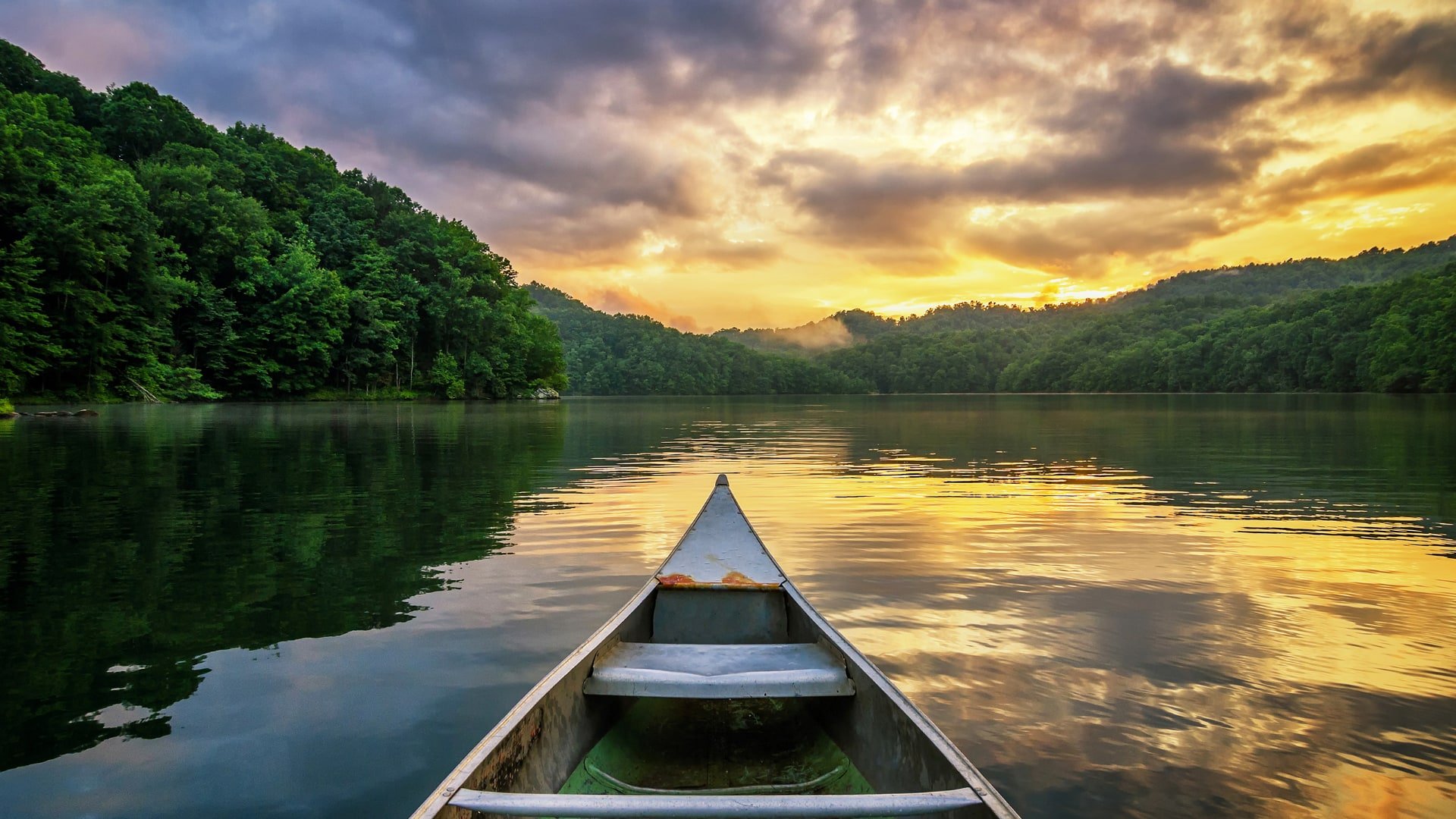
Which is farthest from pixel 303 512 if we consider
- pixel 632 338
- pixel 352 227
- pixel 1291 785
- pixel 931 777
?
pixel 632 338

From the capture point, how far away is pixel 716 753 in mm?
4566

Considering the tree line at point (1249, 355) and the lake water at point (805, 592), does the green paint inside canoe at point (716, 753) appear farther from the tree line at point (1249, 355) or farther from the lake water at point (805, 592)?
the tree line at point (1249, 355)

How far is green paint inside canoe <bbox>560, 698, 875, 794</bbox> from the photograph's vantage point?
416cm

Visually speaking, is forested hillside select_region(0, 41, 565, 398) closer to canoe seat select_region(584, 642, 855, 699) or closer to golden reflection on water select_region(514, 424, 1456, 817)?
golden reflection on water select_region(514, 424, 1456, 817)

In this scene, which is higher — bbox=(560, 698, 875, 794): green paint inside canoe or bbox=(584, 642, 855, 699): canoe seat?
bbox=(584, 642, 855, 699): canoe seat

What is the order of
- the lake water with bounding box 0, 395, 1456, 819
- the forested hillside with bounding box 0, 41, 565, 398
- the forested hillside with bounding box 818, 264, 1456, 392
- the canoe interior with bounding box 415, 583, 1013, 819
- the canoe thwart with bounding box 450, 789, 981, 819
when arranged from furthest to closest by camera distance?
the forested hillside with bounding box 818, 264, 1456, 392 < the forested hillside with bounding box 0, 41, 565, 398 < the lake water with bounding box 0, 395, 1456, 819 < the canoe interior with bounding box 415, 583, 1013, 819 < the canoe thwart with bounding box 450, 789, 981, 819

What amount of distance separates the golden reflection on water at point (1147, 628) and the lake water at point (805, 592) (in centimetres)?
4

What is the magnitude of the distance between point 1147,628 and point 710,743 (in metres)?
4.76

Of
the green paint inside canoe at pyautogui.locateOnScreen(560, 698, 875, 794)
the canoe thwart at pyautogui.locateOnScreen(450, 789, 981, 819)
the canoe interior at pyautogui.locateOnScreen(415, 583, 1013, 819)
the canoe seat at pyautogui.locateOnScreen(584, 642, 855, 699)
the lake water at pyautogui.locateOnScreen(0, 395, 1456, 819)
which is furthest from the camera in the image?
the lake water at pyautogui.locateOnScreen(0, 395, 1456, 819)

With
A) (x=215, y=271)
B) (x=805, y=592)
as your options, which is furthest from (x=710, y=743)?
(x=215, y=271)

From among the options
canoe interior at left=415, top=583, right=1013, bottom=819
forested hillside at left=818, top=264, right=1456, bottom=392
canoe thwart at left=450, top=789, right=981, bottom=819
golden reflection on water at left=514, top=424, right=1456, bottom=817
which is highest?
forested hillside at left=818, top=264, right=1456, bottom=392

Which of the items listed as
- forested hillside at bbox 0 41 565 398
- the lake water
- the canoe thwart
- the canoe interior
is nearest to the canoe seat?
the canoe interior

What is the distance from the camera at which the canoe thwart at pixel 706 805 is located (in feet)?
9.05

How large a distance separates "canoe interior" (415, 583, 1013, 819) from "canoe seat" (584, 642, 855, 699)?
0.11m
